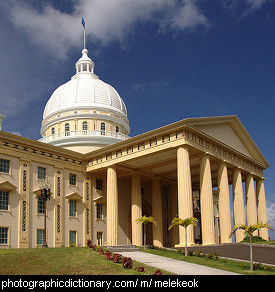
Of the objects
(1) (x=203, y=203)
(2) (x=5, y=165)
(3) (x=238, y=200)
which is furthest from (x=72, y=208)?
(3) (x=238, y=200)

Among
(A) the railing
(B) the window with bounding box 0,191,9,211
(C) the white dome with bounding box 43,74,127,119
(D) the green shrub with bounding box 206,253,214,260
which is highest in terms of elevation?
(C) the white dome with bounding box 43,74,127,119

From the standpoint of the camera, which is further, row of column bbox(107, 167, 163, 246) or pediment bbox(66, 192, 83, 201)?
pediment bbox(66, 192, 83, 201)

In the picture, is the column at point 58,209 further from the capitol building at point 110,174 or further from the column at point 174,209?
the column at point 174,209

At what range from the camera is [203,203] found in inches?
1457

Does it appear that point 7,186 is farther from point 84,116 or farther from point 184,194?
point 84,116

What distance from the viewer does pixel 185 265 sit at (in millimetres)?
22766

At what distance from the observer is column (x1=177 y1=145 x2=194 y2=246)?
110ft

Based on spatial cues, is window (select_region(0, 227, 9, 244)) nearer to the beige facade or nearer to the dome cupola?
the beige facade

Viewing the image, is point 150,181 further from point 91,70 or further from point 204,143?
point 91,70

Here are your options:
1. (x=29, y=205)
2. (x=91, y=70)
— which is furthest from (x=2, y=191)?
(x=91, y=70)

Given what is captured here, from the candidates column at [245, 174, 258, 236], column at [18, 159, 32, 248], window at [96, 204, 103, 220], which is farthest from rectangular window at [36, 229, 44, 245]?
column at [245, 174, 258, 236]

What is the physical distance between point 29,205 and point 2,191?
2.99m

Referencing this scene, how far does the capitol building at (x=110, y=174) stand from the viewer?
35.4m

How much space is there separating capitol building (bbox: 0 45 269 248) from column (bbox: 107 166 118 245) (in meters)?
0.10
